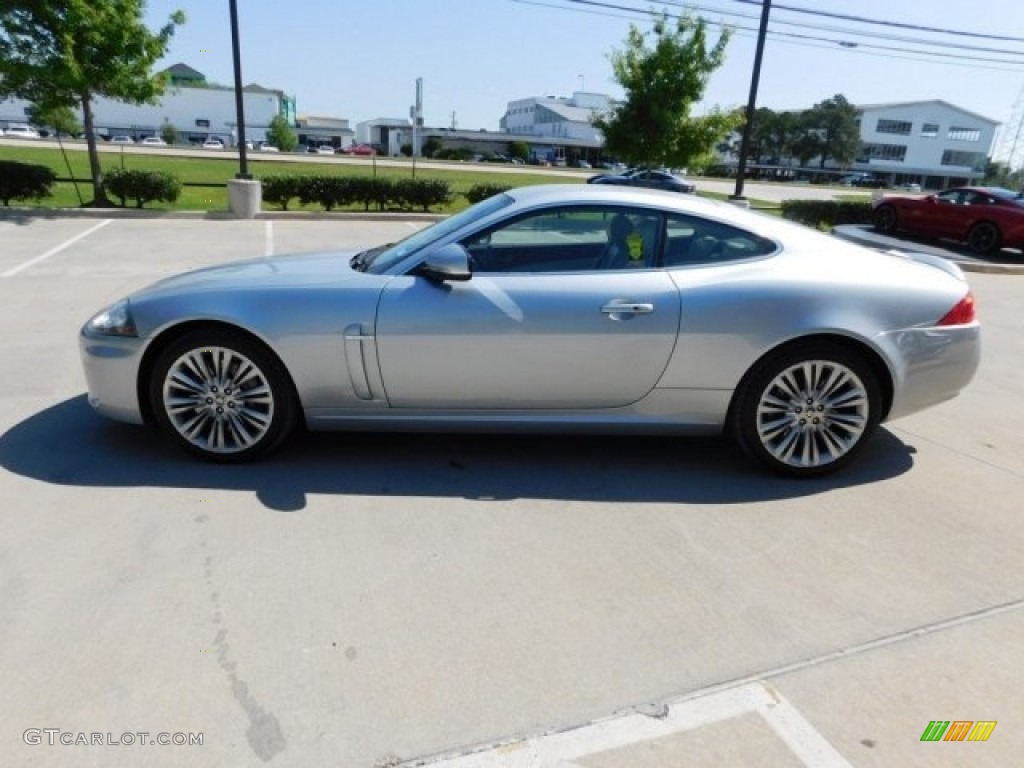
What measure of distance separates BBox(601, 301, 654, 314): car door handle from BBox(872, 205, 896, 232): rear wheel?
54.8ft

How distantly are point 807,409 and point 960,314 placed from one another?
948 mm

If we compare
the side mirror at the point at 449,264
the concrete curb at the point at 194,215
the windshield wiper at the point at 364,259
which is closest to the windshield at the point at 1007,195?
the concrete curb at the point at 194,215

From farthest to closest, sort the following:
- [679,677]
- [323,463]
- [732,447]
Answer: [732,447] < [323,463] < [679,677]

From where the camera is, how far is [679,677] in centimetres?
232

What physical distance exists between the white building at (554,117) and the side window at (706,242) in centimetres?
10813

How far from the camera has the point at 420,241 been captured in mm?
3838

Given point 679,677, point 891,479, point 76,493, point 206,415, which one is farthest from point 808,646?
point 76,493

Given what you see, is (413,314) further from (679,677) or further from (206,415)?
(679,677)

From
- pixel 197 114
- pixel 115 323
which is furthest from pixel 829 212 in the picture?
pixel 197 114

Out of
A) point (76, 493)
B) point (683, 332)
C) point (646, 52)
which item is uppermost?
point (646, 52)

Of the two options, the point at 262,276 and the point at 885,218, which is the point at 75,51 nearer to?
the point at 262,276

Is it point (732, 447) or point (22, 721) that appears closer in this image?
point (22, 721)

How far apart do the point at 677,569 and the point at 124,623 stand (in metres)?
2.06

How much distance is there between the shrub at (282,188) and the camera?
1594 cm
